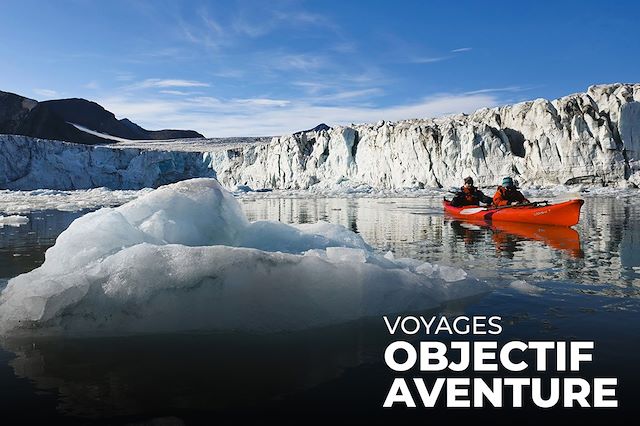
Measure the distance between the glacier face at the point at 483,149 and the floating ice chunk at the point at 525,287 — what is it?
27396 mm

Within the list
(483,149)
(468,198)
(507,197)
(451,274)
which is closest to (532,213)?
(507,197)

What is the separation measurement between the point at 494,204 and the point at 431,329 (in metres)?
10.2

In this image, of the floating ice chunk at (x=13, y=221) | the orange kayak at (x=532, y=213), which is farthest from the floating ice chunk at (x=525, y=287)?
the floating ice chunk at (x=13, y=221)

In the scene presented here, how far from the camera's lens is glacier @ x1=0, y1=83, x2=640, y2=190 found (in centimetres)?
2814

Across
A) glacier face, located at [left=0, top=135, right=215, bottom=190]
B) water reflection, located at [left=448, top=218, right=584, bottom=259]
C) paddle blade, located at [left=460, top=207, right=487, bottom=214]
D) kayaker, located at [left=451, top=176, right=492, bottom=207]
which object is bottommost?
water reflection, located at [left=448, top=218, right=584, bottom=259]

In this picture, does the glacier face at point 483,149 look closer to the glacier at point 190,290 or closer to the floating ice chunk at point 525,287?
the floating ice chunk at point 525,287

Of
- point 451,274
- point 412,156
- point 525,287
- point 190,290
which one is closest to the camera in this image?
point 190,290

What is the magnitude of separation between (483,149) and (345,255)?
29815 mm

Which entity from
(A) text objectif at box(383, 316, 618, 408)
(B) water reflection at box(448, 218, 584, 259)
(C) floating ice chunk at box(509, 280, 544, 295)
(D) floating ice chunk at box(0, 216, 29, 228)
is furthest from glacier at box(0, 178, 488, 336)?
(D) floating ice chunk at box(0, 216, 29, 228)

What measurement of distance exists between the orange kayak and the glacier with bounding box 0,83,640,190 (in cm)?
1926

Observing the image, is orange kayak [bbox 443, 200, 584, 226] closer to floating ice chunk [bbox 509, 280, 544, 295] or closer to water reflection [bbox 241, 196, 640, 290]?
water reflection [bbox 241, 196, 640, 290]

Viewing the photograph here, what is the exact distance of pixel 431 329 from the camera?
3178 mm

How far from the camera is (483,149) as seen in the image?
103 feet

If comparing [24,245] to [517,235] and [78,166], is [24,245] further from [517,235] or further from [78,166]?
[78,166]
